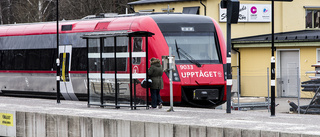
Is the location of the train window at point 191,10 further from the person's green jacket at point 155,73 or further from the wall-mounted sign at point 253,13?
the person's green jacket at point 155,73

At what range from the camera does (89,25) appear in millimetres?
23141

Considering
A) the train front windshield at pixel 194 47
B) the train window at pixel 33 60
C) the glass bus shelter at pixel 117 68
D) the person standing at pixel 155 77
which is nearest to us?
the glass bus shelter at pixel 117 68

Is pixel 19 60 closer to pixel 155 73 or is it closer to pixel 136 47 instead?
pixel 136 47

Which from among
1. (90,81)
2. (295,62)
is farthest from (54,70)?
(295,62)

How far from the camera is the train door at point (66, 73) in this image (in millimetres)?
23812

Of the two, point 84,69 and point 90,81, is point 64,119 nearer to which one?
point 90,81

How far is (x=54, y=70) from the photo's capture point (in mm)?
24469

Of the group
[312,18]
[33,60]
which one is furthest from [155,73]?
[312,18]

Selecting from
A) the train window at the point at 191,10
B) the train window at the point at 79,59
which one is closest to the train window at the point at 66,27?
the train window at the point at 79,59

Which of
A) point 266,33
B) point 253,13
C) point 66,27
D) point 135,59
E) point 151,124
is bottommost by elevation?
point 151,124

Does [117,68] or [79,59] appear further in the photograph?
[79,59]

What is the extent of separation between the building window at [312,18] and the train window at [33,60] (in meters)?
20.5

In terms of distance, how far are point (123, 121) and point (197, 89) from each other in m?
6.60

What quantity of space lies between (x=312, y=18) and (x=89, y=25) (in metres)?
21.5
